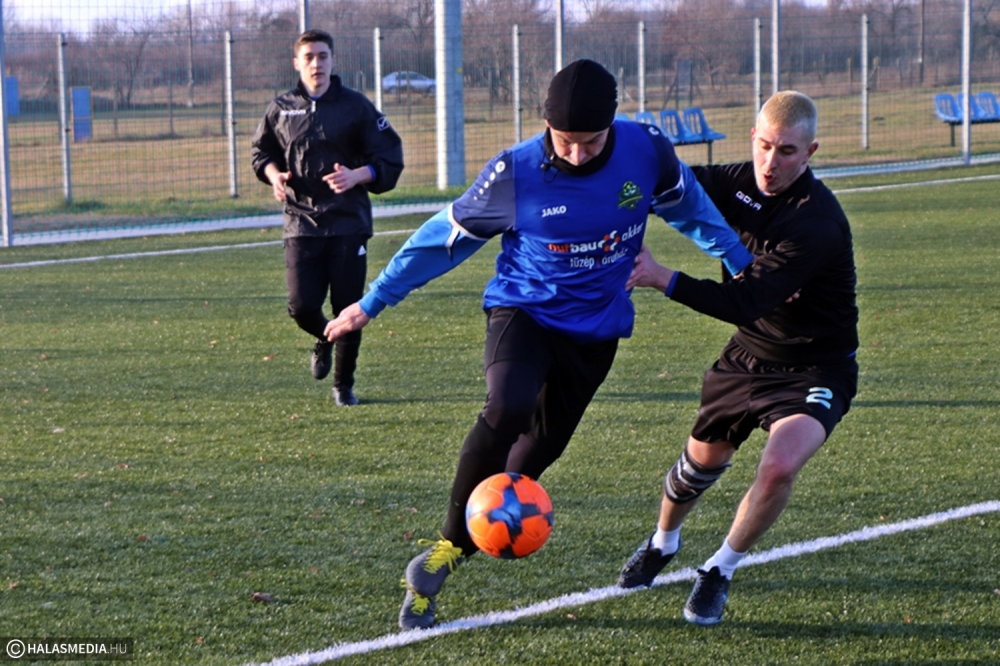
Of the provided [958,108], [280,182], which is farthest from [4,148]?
[958,108]

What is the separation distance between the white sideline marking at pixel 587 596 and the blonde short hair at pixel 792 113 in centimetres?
171

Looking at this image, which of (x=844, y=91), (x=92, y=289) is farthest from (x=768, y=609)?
(x=844, y=91)

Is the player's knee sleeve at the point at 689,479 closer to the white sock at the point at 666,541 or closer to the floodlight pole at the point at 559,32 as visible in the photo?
the white sock at the point at 666,541

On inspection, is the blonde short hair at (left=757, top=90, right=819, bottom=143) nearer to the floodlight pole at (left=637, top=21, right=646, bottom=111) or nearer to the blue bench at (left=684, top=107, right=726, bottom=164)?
the floodlight pole at (left=637, top=21, right=646, bottom=111)

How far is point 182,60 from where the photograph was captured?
58.4ft

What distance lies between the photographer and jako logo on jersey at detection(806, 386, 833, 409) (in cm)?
437

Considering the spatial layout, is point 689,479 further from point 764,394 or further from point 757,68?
point 757,68

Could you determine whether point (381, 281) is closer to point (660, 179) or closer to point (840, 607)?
point (660, 179)

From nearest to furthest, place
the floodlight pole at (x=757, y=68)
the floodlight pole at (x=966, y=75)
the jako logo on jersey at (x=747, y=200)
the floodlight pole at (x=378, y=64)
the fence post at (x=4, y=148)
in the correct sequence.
Result: the jako logo on jersey at (x=747, y=200), the fence post at (x=4, y=148), the floodlight pole at (x=378, y=64), the floodlight pole at (x=757, y=68), the floodlight pole at (x=966, y=75)

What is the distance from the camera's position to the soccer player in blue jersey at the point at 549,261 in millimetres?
4238

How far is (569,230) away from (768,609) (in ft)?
4.99

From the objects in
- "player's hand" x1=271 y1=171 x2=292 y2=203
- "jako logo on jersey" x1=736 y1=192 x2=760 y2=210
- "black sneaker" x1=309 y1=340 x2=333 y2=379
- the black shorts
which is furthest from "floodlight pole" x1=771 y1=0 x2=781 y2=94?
the black shorts

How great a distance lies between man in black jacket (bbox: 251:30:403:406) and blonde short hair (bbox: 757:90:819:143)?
3727 millimetres

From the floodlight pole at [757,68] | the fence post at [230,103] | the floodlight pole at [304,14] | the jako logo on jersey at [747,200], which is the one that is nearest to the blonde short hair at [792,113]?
the jako logo on jersey at [747,200]
